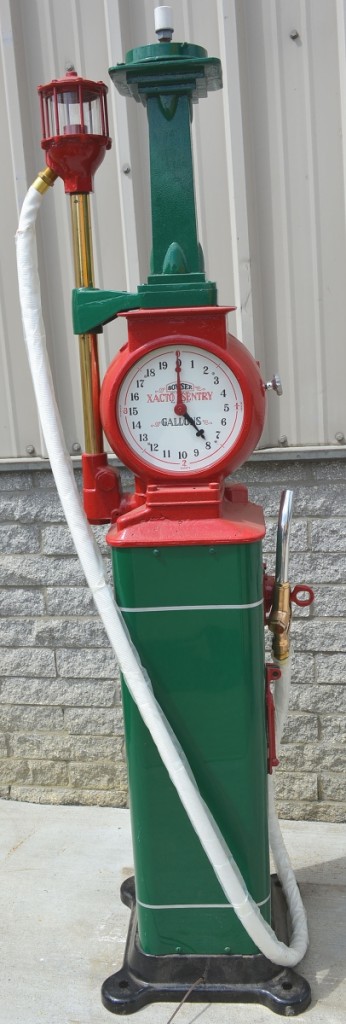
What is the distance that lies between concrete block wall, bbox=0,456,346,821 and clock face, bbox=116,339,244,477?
0.89 metres

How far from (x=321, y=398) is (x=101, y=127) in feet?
3.61

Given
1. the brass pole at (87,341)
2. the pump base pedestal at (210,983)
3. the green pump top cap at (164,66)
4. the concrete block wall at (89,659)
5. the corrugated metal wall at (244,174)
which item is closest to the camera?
the green pump top cap at (164,66)

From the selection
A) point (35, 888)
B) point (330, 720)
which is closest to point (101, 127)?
point (330, 720)

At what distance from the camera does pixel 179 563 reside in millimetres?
2129

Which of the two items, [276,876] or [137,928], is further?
[276,876]

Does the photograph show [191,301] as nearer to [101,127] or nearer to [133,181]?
[101,127]

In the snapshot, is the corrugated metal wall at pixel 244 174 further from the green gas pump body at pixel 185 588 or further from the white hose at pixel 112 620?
the white hose at pixel 112 620

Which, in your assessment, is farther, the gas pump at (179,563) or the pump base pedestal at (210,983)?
the pump base pedestal at (210,983)

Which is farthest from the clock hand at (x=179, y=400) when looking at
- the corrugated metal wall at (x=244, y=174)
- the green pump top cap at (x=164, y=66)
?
the corrugated metal wall at (x=244, y=174)

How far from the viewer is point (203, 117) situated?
285 cm

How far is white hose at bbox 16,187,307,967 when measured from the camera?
7.04 ft

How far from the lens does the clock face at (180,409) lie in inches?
81.2

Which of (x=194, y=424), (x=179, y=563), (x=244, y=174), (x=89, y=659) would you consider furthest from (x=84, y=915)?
(x=244, y=174)

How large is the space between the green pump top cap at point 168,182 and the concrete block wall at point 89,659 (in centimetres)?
98
